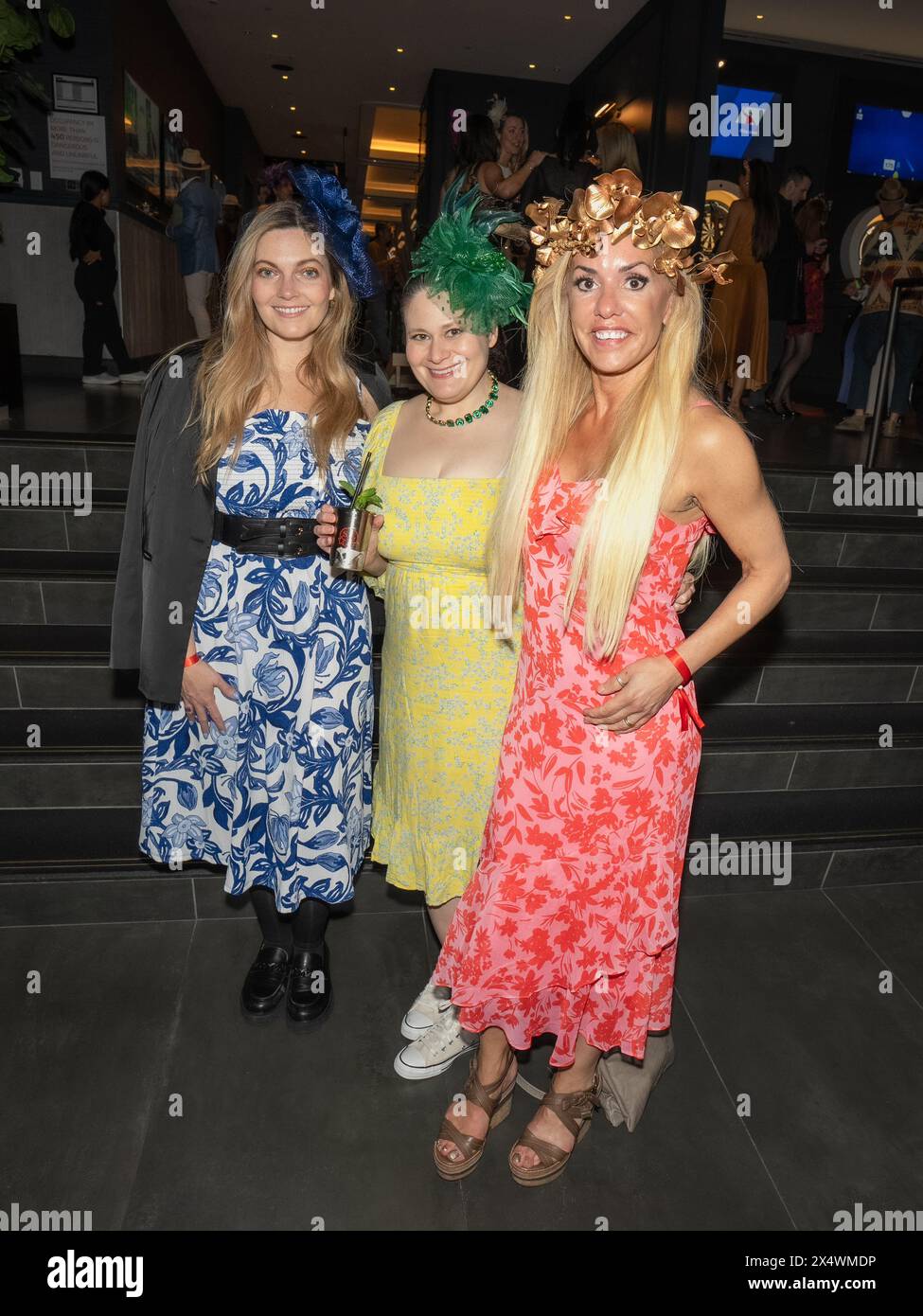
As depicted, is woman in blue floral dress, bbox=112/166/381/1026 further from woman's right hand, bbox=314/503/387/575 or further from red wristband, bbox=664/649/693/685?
red wristband, bbox=664/649/693/685

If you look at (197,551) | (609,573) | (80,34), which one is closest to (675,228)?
(609,573)

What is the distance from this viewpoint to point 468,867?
2154mm

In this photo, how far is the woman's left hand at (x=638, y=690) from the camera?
5.24 feet

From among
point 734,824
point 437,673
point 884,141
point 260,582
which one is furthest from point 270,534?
point 884,141

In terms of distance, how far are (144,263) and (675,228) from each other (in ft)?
30.0

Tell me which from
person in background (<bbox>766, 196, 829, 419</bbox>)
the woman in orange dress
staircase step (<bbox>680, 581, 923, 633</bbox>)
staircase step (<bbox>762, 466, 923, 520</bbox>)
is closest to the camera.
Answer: staircase step (<bbox>680, 581, 923, 633</bbox>)

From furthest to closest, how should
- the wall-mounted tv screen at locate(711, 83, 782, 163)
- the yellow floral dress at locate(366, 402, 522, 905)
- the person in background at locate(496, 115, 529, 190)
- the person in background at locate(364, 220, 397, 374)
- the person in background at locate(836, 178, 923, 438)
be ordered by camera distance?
the wall-mounted tv screen at locate(711, 83, 782, 163) → the person in background at locate(836, 178, 923, 438) → the person in background at locate(496, 115, 529, 190) → the person in background at locate(364, 220, 397, 374) → the yellow floral dress at locate(366, 402, 522, 905)

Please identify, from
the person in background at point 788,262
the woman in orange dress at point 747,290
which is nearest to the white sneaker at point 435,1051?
the woman in orange dress at point 747,290

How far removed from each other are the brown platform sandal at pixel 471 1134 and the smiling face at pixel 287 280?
1740 millimetres

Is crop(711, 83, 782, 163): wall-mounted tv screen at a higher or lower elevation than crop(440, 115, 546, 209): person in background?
higher

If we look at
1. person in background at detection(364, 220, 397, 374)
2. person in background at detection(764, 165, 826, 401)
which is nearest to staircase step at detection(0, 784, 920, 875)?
A: person in background at detection(364, 220, 397, 374)

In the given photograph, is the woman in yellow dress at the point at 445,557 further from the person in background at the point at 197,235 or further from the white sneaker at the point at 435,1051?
the person in background at the point at 197,235

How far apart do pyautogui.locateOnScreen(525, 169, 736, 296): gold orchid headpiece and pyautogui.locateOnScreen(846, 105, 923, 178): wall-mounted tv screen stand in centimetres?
1084

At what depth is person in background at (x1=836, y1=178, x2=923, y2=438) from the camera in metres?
6.20
